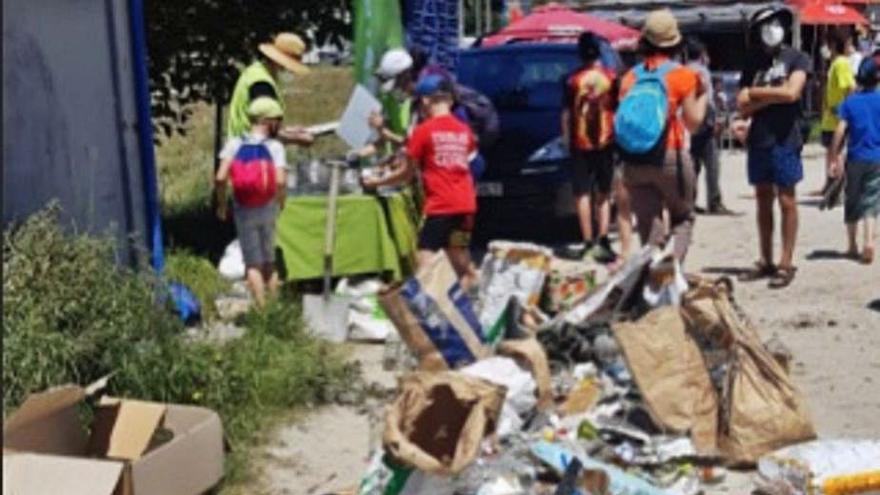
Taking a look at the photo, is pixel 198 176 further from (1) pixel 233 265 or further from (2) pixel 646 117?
(2) pixel 646 117

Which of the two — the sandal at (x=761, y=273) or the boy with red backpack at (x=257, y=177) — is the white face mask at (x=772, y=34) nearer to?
the sandal at (x=761, y=273)

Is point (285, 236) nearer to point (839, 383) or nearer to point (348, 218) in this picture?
point (348, 218)

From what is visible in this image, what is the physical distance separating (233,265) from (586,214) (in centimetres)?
281

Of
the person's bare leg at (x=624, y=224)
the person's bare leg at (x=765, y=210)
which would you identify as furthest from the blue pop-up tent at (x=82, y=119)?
the person's bare leg at (x=765, y=210)

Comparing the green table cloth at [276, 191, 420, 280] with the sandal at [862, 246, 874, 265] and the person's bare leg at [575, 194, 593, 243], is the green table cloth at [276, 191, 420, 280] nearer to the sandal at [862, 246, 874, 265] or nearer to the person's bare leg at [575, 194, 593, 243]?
the person's bare leg at [575, 194, 593, 243]

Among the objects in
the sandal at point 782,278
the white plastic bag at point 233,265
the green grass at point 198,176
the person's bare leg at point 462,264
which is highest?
the person's bare leg at point 462,264

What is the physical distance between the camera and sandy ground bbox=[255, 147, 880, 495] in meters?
6.28

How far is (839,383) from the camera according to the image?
752cm

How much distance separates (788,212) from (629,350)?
3984 mm

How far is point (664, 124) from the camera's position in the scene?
898cm

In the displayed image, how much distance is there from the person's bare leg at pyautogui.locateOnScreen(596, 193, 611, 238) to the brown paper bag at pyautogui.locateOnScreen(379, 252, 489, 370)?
463 centimetres

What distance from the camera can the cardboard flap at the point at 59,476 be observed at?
4922mm

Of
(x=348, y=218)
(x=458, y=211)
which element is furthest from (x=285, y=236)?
(x=458, y=211)

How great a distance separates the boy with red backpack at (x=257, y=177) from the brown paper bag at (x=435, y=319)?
1.72 metres
